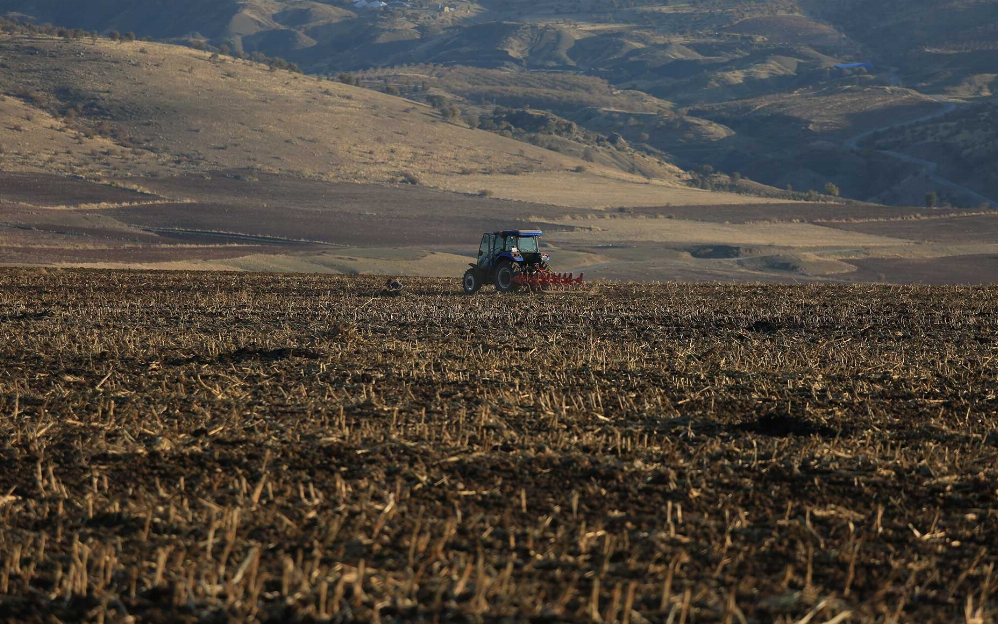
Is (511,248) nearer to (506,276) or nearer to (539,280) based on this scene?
(506,276)

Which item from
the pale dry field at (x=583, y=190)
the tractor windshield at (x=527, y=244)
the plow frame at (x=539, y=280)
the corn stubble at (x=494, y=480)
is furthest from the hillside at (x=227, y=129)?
the corn stubble at (x=494, y=480)

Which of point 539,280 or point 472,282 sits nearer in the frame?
point 539,280

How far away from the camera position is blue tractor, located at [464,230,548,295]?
2580cm

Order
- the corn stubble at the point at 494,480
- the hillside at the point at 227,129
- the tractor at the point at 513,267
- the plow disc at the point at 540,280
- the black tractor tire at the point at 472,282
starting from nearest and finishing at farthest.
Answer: the corn stubble at the point at 494,480
the plow disc at the point at 540,280
the tractor at the point at 513,267
the black tractor tire at the point at 472,282
the hillside at the point at 227,129

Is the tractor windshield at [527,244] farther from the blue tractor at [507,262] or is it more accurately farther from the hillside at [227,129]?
the hillside at [227,129]

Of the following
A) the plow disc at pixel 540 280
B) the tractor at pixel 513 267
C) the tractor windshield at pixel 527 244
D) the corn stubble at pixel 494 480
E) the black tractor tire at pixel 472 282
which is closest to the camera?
the corn stubble at pixel 494 480

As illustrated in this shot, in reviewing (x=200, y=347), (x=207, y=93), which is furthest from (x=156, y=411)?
(x=207, y=93)

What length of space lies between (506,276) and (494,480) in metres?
18.5

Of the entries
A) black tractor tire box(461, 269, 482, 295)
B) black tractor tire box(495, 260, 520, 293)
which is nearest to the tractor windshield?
black tractor tire box(495, 260, 520, 293)

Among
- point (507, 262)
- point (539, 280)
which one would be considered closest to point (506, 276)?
point (507, 262)

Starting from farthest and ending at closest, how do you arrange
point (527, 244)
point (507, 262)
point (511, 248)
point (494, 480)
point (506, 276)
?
1. point (527, 244)
2. point (511, 248)
3. point (507, 262)
4. point (506, 276)
5. point (494, 480)

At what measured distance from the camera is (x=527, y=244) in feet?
87.7

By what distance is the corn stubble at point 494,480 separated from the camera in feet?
18.2

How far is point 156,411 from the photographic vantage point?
9.81m
